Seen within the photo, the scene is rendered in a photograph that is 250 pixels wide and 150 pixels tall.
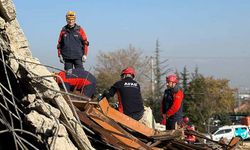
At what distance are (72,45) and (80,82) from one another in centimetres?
202

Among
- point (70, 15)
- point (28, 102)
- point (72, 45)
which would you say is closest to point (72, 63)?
point (72, 45)

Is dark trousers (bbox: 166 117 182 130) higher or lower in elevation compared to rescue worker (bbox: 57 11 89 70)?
lower

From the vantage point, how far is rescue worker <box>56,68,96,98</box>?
8.58 m

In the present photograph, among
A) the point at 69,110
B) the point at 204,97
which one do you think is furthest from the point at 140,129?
the point at 204,97

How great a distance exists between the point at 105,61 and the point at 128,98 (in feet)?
158

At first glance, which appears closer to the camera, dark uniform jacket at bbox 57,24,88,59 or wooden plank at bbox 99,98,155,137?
wooden plank at bbox 99,98,155,137

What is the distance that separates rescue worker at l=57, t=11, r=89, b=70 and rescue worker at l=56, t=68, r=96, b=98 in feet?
5.27

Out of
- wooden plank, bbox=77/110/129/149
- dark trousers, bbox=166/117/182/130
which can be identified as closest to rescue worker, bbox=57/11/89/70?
dark trousers, bbox=166/117/182/130

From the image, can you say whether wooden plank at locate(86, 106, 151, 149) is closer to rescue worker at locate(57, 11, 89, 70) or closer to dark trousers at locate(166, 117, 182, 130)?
rescue worker at locate(57, 11, 89, 70)

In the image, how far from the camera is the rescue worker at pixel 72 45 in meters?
10.6

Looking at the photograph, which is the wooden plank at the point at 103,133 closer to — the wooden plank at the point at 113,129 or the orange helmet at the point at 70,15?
the wooden plank at the point at 113,129

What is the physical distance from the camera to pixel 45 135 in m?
5.36

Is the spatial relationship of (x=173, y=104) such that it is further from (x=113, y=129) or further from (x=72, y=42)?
(x=113, y=129)

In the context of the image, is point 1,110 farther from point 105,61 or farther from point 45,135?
point 105,61
